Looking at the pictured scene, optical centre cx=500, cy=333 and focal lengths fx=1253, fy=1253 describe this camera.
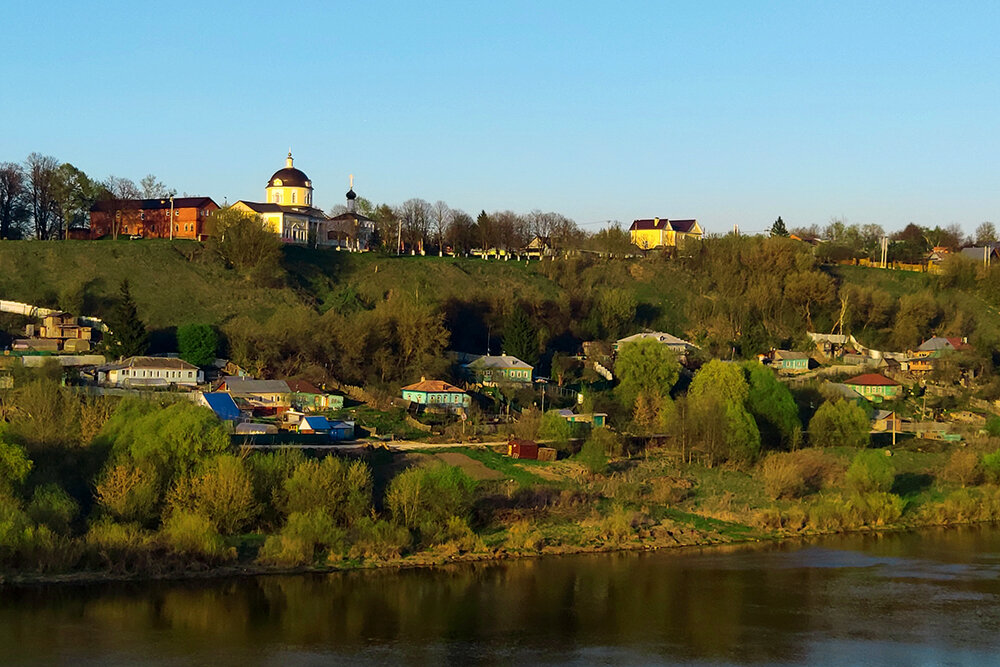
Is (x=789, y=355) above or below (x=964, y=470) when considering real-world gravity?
above

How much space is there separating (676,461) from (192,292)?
23.1 metres

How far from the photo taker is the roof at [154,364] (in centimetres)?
4016

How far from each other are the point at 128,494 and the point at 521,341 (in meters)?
24.6

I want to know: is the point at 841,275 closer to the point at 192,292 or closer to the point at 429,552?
the point at 192,292

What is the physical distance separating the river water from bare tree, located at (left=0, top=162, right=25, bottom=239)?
3969 cm

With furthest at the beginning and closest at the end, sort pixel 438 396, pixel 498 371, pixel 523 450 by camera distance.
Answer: pixel 498 371, pixel 438 396, pixel 523 450

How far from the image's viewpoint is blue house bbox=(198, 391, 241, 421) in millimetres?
34844

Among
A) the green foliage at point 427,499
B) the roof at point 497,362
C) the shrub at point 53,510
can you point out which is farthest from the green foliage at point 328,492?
the roof at point 497,362

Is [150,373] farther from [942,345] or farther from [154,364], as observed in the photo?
[942,345]

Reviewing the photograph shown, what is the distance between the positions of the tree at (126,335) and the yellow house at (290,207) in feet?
55.3

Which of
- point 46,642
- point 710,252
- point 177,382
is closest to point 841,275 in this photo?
point 710,252

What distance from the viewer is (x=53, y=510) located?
989 inches

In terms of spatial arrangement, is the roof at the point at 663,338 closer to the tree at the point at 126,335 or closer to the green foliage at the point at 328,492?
the tree at the point at 126,335

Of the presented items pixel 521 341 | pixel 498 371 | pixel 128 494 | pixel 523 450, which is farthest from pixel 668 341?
pixel 128 494
